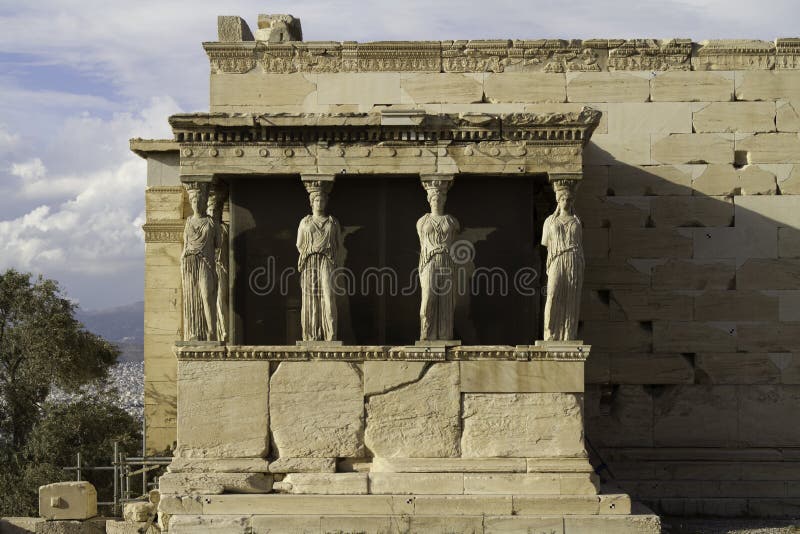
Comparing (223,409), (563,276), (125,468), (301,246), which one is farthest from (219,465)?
(563,276)

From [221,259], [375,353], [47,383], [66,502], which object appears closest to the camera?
[375,353]

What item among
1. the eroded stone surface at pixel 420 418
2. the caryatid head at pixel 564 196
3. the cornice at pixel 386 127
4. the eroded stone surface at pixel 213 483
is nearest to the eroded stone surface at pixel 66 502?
the eroded stone surface at pixel 213 483

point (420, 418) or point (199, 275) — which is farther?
point (199, 275)

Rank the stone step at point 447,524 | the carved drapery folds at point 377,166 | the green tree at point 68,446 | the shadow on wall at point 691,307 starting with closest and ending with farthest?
the stone step at point 447,524 → the carved drapery folds at point 377,166 → the shadow on wall at point 691,307 → the green tree at point 68,446

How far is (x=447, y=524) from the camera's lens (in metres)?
12.3

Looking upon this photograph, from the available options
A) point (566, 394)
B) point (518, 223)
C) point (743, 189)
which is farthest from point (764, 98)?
point (566, 394)

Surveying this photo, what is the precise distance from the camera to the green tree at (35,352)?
20.8 meters

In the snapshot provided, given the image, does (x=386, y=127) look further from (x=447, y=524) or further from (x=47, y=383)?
(x=47, y=383)

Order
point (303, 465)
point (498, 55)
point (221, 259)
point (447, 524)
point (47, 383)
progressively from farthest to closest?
point (47, 383) < point (498, 55) < point (221, 259) < point (303, 465) < point (447, 524)

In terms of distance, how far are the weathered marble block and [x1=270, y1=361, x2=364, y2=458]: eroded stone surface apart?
173 millimetres

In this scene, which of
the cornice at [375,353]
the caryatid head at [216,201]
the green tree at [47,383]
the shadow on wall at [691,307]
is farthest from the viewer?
the green tree at [47,383]

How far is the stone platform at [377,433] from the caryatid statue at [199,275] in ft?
0.73

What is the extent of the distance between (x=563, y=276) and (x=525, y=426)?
1591 millimetres

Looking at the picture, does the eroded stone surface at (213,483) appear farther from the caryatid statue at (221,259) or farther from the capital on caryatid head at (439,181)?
the capital on caryatid head at (439,181)
